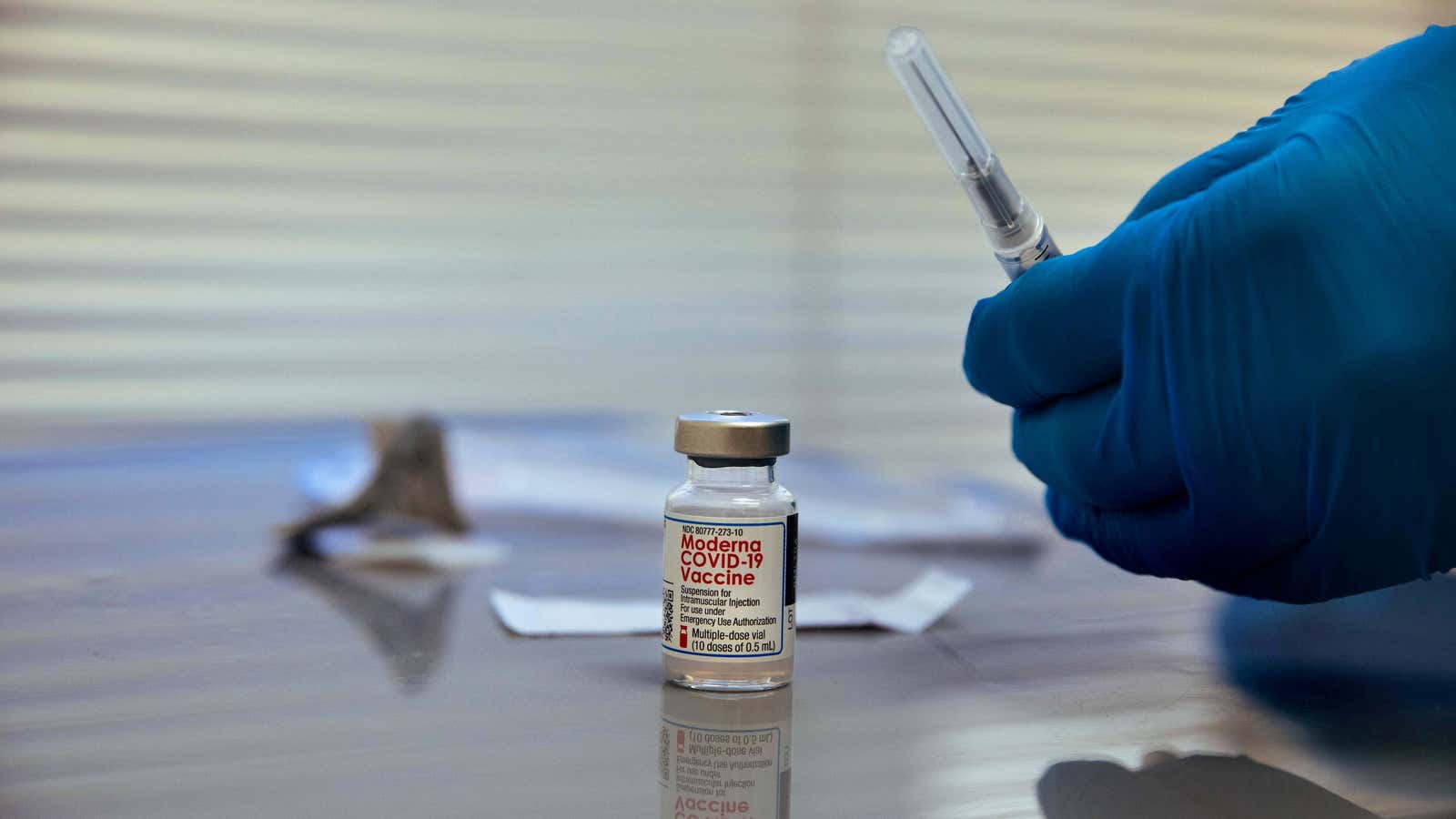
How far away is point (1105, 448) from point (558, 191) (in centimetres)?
221

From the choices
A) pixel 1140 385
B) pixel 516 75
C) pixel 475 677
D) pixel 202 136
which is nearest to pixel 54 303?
pixel 202 136

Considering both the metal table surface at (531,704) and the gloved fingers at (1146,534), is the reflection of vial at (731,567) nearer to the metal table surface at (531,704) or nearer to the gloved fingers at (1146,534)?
the metal table surface at (531,704)

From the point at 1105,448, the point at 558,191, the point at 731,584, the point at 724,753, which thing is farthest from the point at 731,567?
the point at 558,191

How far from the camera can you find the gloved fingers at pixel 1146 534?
0.68 metres

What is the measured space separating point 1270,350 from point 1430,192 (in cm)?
11

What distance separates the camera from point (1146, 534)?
71cm

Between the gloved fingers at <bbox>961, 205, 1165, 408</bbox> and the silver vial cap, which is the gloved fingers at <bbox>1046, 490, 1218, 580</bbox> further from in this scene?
the silver vial cap

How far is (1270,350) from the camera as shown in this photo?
0.60 metres

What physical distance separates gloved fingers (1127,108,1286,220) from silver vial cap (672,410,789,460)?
273 millimetres

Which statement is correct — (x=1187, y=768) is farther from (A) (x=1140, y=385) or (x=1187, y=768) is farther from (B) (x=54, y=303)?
(B) (x=54, y=303)

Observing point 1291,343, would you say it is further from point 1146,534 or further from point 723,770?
point 723,770

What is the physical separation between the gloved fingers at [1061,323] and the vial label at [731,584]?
0.64ft

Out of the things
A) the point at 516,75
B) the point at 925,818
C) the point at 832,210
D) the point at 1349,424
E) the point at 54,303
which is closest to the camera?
the point at 925,818

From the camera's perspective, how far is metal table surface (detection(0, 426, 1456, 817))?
487 mm
